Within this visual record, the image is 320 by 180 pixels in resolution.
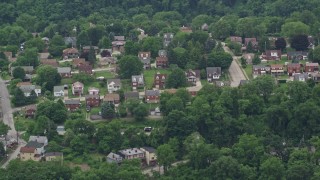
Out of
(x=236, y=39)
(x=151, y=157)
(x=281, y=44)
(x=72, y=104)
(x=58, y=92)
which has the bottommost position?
(x=151, y=157)

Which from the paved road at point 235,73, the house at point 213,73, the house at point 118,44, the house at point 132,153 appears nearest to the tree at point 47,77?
the house at point 118,44

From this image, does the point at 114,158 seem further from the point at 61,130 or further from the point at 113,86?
the point at 113,86

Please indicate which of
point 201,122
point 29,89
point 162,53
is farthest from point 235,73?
point 29,89

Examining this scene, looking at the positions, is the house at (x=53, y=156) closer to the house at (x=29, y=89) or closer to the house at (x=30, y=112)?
the house at (x=30, y=112)

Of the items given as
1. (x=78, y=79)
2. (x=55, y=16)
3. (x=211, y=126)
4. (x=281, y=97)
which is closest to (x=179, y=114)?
(x=211, y=126)

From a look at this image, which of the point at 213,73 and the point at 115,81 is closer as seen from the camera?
the point at 115,81

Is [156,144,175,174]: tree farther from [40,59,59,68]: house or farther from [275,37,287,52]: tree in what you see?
[275,37,287,52]: tree

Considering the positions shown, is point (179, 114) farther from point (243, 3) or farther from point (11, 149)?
point (243, 3)
